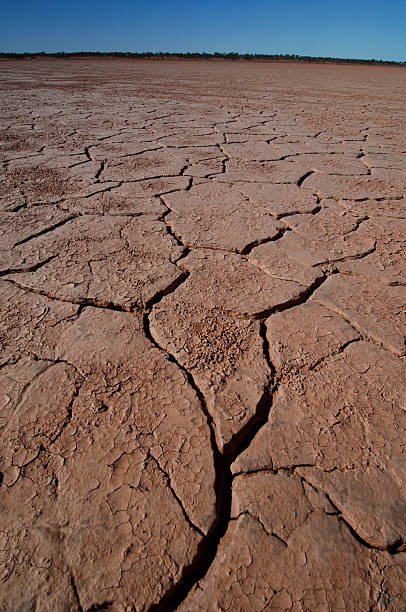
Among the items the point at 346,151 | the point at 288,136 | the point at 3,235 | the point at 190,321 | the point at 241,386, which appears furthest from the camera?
the point at 288,136

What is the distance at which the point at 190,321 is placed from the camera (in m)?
1.14

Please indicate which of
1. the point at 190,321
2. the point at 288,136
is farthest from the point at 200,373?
the point at 288,136

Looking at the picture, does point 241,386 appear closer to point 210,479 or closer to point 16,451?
point 210,479

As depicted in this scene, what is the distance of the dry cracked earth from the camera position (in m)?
0.60

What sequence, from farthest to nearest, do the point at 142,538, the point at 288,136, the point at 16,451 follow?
the point at 288,136 < the point at 16,451 < the point at 142,538

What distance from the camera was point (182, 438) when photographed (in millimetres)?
802

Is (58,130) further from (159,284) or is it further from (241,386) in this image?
(241,386)

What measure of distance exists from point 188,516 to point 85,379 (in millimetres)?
427

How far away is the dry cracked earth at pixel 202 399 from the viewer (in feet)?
1.98

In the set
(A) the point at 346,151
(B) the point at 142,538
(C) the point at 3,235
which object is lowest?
(B) the point at 142,538

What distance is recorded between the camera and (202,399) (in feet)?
2.92

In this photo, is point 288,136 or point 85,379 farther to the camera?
point 288,136

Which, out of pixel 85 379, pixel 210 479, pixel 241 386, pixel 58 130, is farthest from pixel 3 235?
pixel 58 130

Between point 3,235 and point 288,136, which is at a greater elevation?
point 288,136
